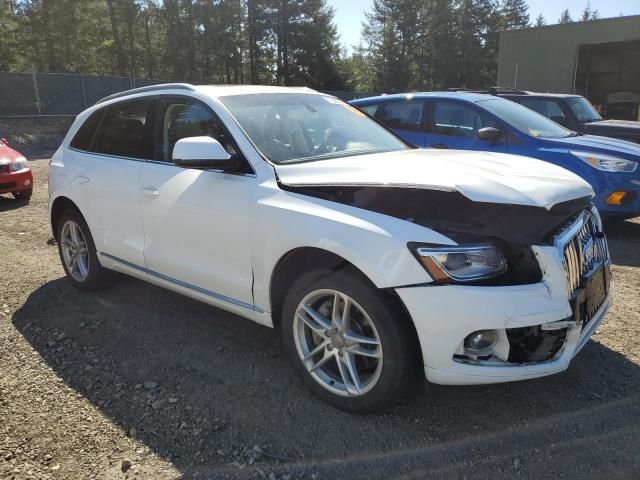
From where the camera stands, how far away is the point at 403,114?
7312 millimetres

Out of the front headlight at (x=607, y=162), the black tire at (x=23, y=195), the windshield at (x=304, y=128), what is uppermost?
the windshield at (x=304, y=128)

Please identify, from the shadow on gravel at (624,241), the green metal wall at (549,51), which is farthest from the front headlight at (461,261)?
the green metal wall at (549,51)

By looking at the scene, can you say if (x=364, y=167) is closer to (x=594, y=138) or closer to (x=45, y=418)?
(x=45, y=418)

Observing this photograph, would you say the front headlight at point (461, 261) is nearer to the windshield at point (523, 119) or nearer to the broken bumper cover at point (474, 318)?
the broken bumper cover at point (474, 318)

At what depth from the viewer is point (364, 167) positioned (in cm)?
301

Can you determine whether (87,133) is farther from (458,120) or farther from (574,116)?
(574,116)

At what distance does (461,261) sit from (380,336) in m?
0.53

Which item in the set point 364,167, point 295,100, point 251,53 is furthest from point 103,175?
point 251,53

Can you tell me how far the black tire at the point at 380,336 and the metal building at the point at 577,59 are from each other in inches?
1074

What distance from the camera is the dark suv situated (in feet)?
27.4

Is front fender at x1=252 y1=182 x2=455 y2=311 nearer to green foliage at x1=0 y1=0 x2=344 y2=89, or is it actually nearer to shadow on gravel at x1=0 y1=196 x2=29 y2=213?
shadow on gravel at x1=0 y1=196 x2=29 y2=213

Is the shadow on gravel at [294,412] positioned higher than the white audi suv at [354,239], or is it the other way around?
the white audi suv at [354,239]

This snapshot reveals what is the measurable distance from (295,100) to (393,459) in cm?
255

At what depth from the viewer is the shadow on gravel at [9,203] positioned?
8.47 metres
